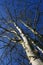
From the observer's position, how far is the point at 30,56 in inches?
185

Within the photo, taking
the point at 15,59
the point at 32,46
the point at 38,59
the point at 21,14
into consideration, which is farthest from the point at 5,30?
the point at 38,59

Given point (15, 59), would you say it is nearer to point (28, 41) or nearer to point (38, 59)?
point (28, 41)

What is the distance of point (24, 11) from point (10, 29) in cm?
90

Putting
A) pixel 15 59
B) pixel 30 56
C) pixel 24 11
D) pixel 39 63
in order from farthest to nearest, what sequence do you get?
pixel 15 59
pixel 24 11
pixel 30 56
pixel 39 63

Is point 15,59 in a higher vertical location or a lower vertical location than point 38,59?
lower

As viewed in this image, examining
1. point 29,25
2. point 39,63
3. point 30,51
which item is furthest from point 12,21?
point 39,63

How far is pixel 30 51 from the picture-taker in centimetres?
484

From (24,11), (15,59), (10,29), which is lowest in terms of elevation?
(15,59)

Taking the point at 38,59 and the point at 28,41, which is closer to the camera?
the point at 38,59

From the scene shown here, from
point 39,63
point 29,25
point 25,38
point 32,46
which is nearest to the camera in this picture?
point 39,63

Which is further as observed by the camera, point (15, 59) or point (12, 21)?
point (15, 59)

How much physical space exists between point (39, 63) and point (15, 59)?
3926 millimetres

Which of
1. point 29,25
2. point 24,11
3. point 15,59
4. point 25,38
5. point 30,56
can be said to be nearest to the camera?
point 30,56

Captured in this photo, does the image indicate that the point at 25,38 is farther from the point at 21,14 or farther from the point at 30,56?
the point at 21,14
